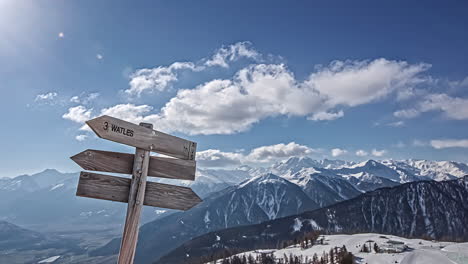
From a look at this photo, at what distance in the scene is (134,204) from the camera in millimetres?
5949

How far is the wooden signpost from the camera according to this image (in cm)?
581

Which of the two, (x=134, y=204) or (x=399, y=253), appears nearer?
(x=134, y=204)

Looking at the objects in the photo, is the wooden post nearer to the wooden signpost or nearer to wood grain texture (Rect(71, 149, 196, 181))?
the wooden signpost

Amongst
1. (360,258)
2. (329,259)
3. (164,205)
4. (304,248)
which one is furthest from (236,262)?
(164,205)

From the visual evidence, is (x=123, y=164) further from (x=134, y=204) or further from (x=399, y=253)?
(x=399, y=253)

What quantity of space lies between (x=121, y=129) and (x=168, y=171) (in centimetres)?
134

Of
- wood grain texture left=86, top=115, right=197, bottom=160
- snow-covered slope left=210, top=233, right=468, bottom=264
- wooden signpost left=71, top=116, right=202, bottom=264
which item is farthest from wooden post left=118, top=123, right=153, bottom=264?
snow-covered slope left=210, top=233, right=468, bottom=264

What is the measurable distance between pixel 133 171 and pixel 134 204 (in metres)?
0.66

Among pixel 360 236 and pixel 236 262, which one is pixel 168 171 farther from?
pixel 360 236

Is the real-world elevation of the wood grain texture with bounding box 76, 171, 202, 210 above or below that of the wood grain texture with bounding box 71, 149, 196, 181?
below

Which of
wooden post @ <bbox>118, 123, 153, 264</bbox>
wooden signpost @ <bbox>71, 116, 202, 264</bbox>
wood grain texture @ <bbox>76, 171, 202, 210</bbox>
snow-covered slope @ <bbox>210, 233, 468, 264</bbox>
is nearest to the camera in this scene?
wooden post @ <bbox>118, 123, 153, 264</bbox>

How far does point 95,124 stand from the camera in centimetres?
571

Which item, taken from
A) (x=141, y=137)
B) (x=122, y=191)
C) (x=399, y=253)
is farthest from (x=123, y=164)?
(x=399, y=253)

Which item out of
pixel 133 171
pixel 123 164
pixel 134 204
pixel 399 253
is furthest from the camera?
pixel 399 253
